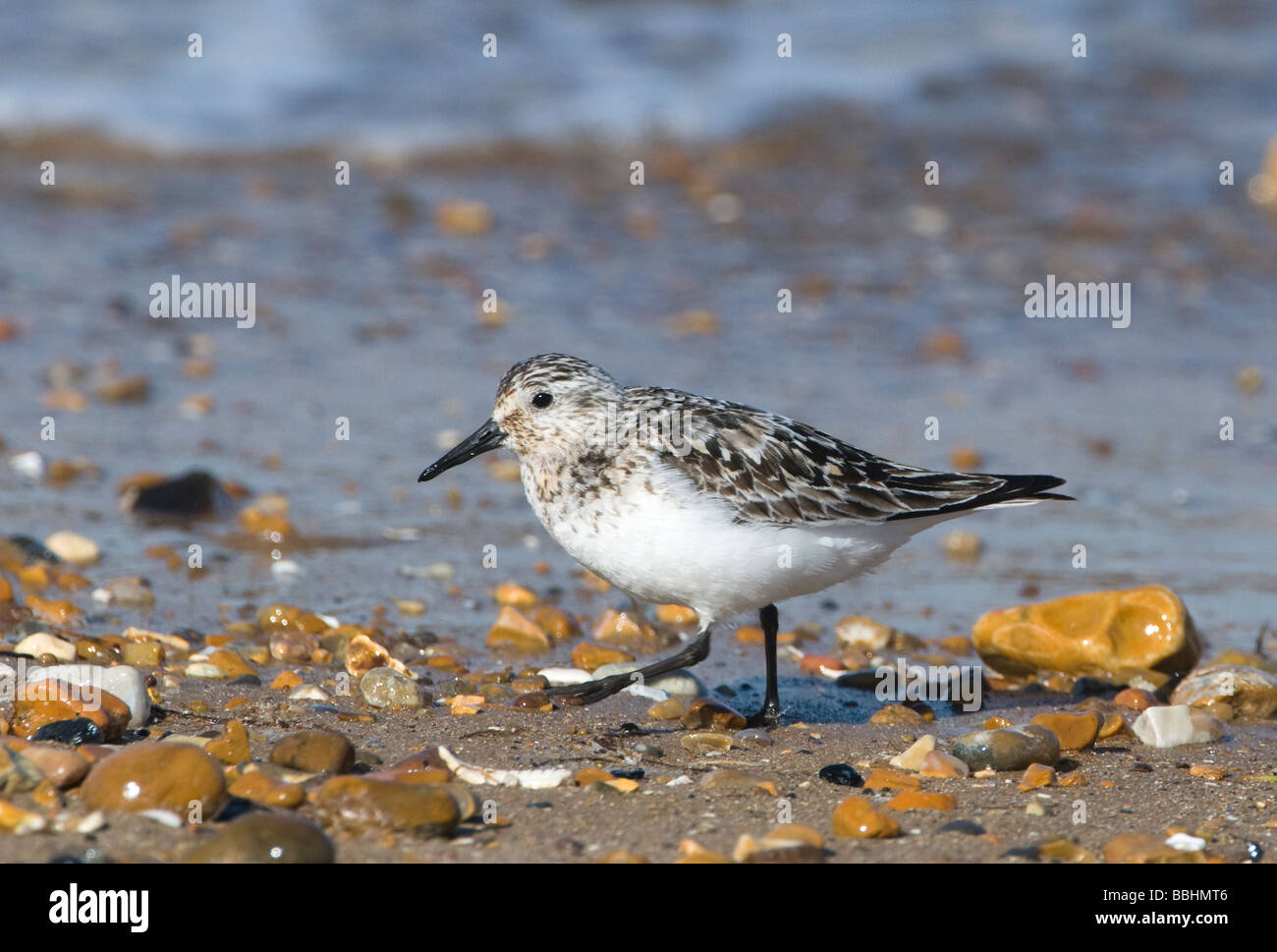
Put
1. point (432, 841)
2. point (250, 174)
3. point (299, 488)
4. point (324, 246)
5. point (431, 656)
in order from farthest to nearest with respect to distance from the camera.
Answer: point (250, 174) < point (324, 246) < point (299, 488) < point (431, 656) < point (432, 841)

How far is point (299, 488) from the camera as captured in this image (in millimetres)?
7508

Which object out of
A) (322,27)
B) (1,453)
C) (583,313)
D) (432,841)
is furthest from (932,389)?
(322,27)

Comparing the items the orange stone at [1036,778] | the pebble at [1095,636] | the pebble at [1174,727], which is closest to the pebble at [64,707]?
the orange stone at [1036,778]

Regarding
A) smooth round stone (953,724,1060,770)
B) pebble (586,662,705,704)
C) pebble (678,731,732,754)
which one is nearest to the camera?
smooth round stone (953,724,1060,770)

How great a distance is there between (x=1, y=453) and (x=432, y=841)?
474 centimetres

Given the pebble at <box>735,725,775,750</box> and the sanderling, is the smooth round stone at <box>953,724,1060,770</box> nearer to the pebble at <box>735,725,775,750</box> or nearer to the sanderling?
the pebble at <box>735,725,775,750</box>

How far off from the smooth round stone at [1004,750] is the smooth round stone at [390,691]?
1794 millimetres

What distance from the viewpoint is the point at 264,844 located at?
3.53 metres

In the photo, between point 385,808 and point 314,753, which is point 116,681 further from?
point 385,808

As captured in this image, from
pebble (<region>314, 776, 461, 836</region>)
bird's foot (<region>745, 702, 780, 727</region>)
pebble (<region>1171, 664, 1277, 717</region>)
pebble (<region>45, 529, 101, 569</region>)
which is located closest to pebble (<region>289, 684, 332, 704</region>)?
pebble (<region>314, 776, 461, 836</region>)

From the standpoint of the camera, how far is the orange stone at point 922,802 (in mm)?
4258

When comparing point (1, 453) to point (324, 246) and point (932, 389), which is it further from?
point (932, 389)

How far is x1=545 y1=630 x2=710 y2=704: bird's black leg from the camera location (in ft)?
17.2

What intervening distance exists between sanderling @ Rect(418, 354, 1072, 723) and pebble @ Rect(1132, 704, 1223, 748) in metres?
0.85
